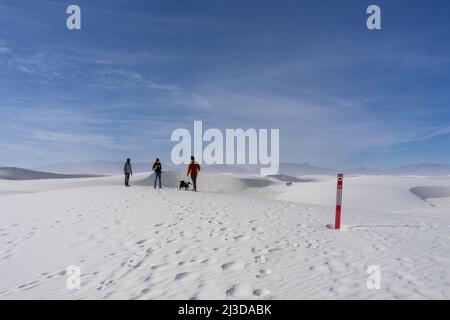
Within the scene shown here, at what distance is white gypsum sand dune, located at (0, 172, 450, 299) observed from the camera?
17.0 ft

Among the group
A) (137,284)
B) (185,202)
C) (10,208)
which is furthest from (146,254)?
(10,208)

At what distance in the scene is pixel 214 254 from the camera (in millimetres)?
6949

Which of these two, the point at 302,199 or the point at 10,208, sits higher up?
the point at 10,208

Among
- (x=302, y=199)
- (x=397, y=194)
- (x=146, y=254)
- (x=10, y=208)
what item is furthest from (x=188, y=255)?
(x=397, y=194)

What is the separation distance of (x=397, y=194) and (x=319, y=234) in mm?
31508

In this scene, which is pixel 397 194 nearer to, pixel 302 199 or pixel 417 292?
pixel 302 199

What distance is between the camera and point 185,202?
48.2ft

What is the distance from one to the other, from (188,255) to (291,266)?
91.4 inches

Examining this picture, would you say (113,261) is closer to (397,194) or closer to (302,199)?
(302,199)

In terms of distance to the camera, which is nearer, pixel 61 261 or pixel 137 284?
pixel 137 284

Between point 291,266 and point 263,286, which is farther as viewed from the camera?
point 291,266

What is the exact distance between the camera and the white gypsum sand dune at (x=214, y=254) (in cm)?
518
